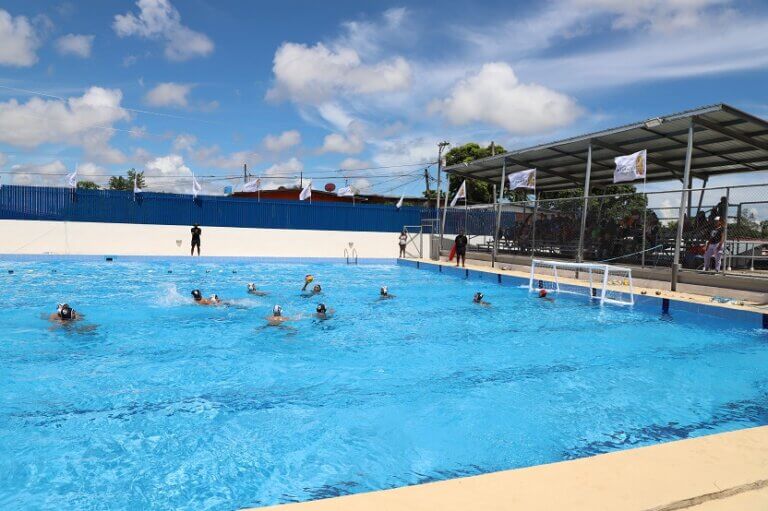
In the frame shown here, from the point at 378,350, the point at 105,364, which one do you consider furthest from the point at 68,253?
the point at 378,350

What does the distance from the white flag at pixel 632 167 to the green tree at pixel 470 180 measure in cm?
2540

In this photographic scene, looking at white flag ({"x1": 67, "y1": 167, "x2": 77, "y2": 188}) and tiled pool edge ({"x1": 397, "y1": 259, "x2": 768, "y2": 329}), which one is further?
white flag ({"x1": 67, "y1": 167, "x2": 77, "y2": 188})

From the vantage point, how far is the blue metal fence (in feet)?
70.0

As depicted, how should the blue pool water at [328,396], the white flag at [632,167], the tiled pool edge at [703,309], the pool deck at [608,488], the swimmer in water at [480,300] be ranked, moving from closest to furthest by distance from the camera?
the pool deck at [608,488], the blue pool water at [328,396], the tiled pool edge at [703,309], the swimmer in water at [480,300], the white flag at [632,167]

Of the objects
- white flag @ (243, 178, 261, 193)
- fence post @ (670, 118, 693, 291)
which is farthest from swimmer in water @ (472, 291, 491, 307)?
white flag @ (243, 178, 261, 193)

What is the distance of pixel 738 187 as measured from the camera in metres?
10.6

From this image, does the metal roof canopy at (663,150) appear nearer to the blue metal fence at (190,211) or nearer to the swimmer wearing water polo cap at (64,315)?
the blue metal fence at (190,211)

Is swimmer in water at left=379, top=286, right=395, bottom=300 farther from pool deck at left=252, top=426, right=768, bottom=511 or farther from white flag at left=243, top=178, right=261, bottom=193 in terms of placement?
white flag at left=243, top=178, right=261, bottom=193

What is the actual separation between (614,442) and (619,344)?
4.27 metres

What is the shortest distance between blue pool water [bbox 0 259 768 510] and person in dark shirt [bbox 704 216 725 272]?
2804mm

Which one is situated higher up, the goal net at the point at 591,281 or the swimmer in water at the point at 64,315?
the goal net at the point at 591,281

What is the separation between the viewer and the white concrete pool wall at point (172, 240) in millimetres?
21062

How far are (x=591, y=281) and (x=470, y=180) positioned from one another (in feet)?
94.3

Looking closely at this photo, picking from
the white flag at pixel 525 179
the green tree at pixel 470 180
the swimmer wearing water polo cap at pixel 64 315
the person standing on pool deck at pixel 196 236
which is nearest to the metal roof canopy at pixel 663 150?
the white flag at pixel 525 179
